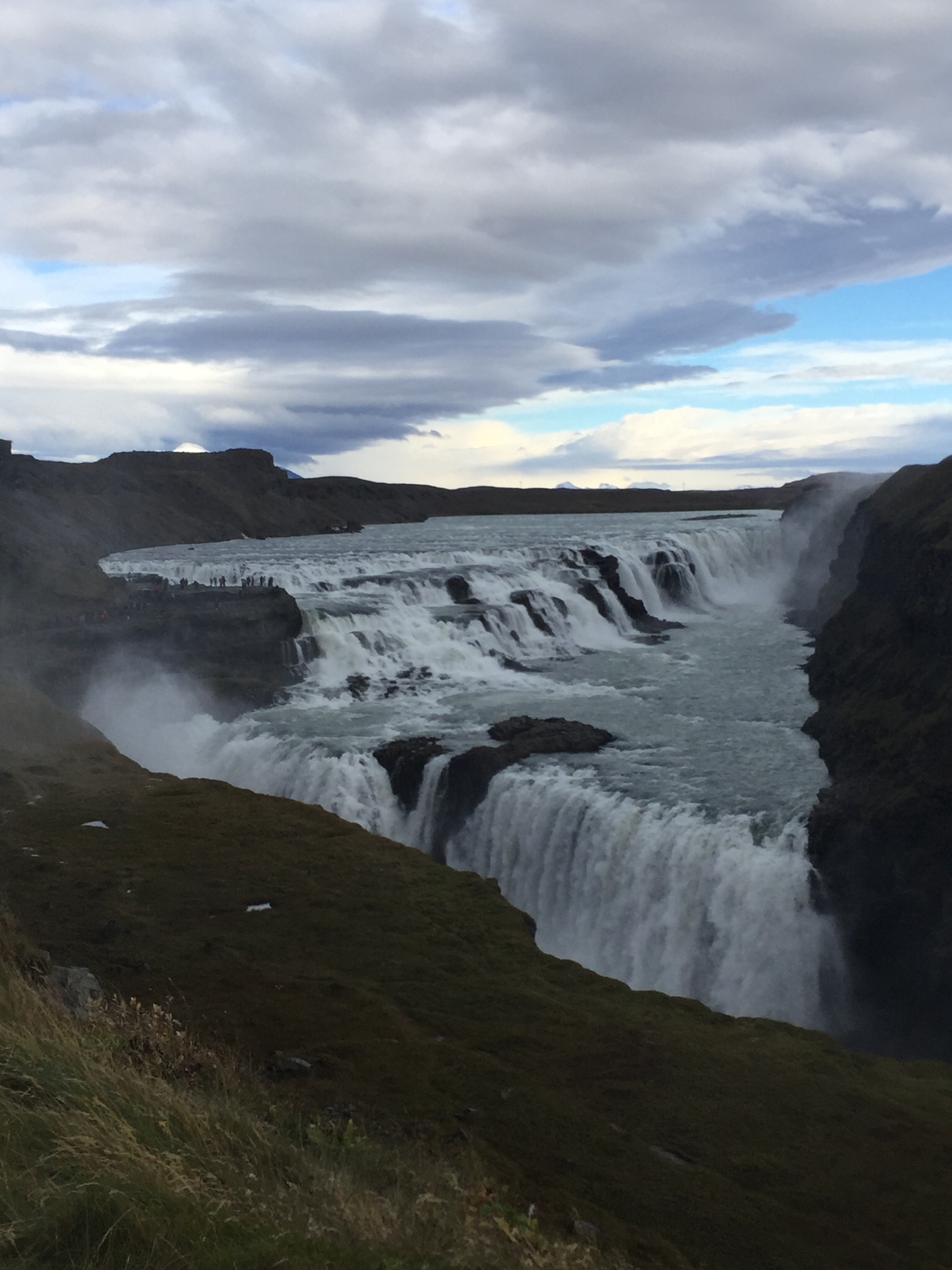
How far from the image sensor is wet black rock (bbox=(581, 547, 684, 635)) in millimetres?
42031

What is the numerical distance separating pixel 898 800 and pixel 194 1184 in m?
15.4

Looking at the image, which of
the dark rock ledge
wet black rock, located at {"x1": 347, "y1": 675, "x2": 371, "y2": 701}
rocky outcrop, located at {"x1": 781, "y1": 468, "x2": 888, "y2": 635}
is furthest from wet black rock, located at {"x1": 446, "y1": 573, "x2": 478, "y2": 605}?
the dark rock ledge

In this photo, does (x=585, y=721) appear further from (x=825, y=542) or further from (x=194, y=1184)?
(x=825, y=542)

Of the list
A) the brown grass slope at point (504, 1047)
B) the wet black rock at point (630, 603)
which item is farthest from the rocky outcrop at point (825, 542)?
the brown grass slope at point (504, 1047)

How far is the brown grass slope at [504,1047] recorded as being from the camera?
729cm

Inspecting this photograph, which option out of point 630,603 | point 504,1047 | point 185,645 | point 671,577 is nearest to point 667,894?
point 504,1047

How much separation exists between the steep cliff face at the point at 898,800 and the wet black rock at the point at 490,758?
521 centimetres

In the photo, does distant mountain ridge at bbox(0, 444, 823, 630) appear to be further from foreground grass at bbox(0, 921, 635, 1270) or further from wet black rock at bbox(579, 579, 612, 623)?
foreground grass at bbox(0, 921, 635, 1270)

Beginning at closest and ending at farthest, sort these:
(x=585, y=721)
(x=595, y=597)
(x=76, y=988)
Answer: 1. (x=76, y=988)
2. (x=585, y=721)
3. (x=595, y=597)

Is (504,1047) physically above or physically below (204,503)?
below

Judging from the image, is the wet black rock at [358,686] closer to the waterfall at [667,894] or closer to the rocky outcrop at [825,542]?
the waterfall at [667,894]

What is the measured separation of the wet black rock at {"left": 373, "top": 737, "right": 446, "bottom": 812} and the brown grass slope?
263 inches

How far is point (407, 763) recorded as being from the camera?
22219 millimetres

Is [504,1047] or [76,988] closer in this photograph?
[76,988]
